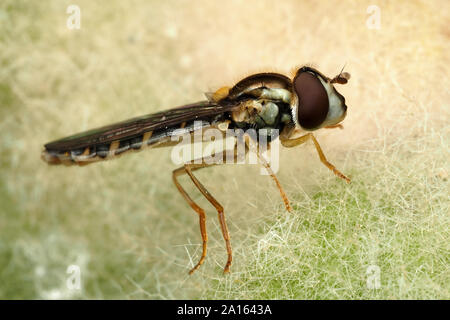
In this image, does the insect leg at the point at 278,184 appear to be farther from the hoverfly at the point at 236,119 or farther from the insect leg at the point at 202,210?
the insect leg at the point at 202,210

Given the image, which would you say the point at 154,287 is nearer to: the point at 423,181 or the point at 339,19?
the point at 423,181

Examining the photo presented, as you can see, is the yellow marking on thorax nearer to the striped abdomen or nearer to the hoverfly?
the hoverfly

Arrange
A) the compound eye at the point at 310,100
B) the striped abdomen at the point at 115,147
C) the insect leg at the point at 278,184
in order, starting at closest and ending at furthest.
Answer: the insect leg at the point at 278,184 → the compound eye at the point at 310,100 → the striped abdomen at the point at 115,147

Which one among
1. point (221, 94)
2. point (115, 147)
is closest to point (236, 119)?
point (221, 94)

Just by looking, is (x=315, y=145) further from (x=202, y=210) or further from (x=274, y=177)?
(x=202, y=210)

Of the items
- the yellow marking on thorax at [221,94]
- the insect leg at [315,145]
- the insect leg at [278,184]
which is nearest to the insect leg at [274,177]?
the insect leg at [278,184]

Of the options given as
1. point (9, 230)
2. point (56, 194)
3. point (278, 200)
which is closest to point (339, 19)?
point (278, 200)

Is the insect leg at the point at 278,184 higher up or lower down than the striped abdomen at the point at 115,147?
lower down

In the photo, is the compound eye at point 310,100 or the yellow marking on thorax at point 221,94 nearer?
the compound eye at point 310,100
